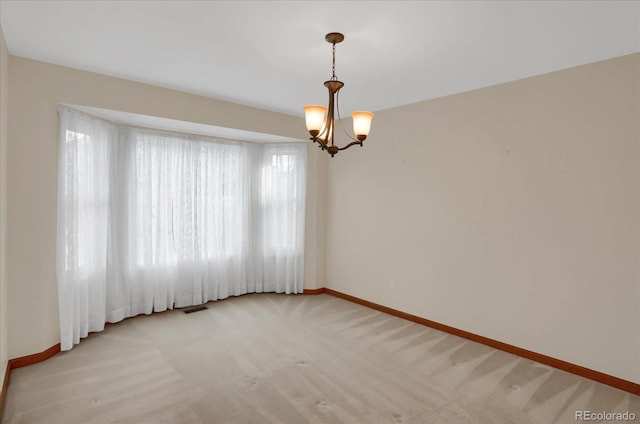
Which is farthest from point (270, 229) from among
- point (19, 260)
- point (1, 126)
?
point (1, 126)

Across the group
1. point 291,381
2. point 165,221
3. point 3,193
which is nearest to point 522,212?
point 291,381

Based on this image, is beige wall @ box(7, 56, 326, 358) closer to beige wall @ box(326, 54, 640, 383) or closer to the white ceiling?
the white ceiling

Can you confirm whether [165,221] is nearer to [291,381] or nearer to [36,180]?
[36,180]

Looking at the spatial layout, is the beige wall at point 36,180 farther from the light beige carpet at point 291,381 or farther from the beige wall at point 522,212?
the beige wall at point 522,212

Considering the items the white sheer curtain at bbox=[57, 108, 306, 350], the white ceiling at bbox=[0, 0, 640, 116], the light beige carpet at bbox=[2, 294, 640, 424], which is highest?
the white ceiling at bbox=[0, 0, 640, 116]

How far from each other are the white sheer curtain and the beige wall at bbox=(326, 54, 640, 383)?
1395 millimetres

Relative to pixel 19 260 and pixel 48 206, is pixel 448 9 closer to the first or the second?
pixel 48 206

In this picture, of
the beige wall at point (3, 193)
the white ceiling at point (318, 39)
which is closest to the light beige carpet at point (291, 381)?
the beige wall at point (3, 193)

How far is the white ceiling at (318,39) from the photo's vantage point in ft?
6.93

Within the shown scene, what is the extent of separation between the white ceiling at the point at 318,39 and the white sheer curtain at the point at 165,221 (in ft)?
Answer: 3.16

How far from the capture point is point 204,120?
13.1 ft

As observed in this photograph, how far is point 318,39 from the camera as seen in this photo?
2.50m

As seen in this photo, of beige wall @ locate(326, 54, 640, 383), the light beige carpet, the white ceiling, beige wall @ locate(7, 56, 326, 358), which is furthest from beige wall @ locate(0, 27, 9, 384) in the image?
beige wall @ locate(326, 54, 640, 383)

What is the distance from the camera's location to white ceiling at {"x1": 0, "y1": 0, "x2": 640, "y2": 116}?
2.11 metres
